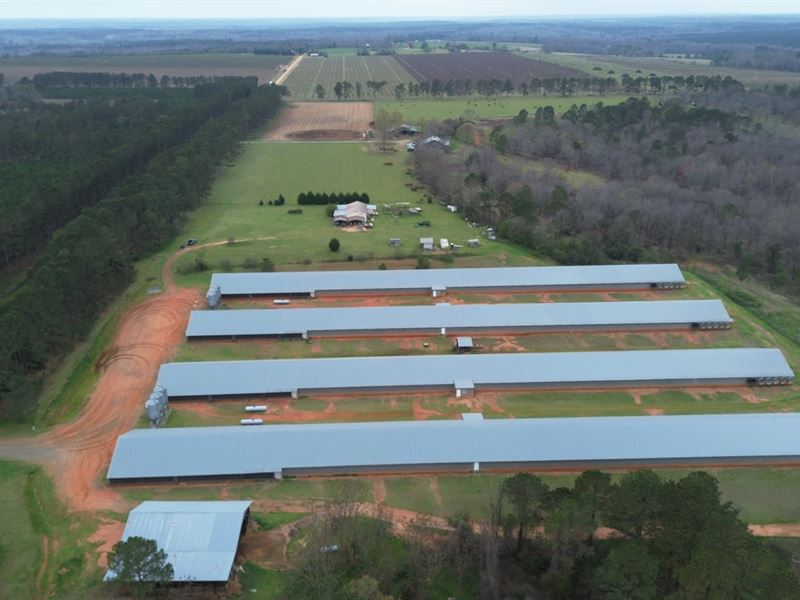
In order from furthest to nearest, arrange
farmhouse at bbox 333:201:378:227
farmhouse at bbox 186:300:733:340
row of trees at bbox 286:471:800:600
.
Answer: farmhouse at bbox 333:201:378:227
farmhouse at bbox 186:300:733:340
row of trees at bbox 286:471:800:600

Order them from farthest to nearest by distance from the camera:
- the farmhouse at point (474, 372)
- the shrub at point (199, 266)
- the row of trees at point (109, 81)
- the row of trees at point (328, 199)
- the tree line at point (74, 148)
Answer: the row of trees at point (109, 81) < the row of trees at point (328, 199) < the tree line at point (74, 148) < the shrub at point (199, 266) < the farmhouse at point (474, 372)

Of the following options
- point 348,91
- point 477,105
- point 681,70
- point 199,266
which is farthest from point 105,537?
point 681,70

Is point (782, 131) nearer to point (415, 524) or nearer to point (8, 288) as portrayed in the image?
point (415, 524)

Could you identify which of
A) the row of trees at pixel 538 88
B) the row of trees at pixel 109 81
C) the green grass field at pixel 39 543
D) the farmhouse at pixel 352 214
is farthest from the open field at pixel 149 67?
the green grass field at pixel 39 543

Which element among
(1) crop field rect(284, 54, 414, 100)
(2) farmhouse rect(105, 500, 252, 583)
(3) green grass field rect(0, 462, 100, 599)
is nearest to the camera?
(2) farmhouse rect(105, 500, 252, 583)

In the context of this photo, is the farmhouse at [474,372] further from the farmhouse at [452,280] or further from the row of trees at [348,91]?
the row of trees at [348,91]

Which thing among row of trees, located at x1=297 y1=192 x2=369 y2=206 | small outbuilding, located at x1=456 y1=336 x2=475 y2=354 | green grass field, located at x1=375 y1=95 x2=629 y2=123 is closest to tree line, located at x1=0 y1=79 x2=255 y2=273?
row of trees, located at x1=297 y1=192 x2=369 y2=206

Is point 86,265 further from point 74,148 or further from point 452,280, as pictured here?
point 74,148

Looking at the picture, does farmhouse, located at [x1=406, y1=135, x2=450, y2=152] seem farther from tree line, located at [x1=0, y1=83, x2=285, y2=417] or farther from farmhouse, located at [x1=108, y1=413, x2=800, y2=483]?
farmhouse, located at [x1=108, y1=413, x2=800, y2=483]
